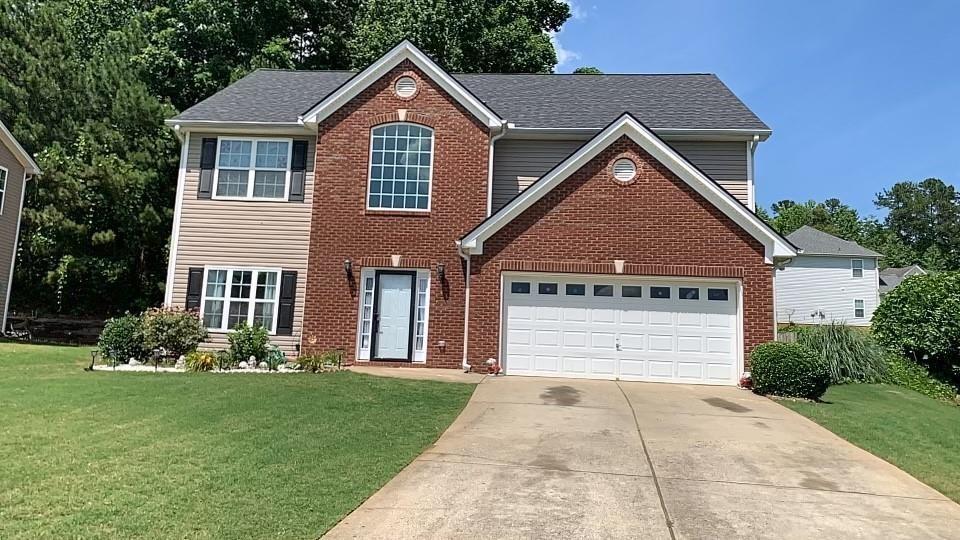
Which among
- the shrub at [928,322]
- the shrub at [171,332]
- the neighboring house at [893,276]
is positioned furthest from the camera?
the neighboring house at [893,276]

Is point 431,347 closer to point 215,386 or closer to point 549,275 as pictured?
point 549,275

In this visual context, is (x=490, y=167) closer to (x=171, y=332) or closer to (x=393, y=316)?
(x=393, y=316)

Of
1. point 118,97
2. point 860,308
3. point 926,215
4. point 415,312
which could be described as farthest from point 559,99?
point 926,215

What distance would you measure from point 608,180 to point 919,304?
982 centimetres

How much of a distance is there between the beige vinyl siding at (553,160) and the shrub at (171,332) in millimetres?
7449

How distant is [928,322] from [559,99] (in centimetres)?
1140

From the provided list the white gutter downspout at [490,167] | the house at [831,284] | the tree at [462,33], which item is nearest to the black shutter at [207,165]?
the white gutter downspout at [490,167]

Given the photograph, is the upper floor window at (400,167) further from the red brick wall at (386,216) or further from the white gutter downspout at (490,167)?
the white gutter downspout at (490,167)

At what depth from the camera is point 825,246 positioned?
37.9 meters

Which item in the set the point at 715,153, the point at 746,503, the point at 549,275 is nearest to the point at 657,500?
the point at 746,503

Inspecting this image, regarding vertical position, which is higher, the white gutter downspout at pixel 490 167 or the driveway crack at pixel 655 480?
the white gutter downspout at pixel 490 167

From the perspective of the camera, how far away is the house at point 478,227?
12836 mm

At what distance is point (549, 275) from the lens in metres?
13.1

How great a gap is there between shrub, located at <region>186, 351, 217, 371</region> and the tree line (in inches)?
427
